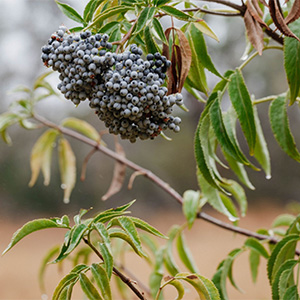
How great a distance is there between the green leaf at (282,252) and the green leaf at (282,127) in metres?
0.10

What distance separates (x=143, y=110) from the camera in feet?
1.32

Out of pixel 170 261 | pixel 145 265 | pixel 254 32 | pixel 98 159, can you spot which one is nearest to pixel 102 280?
pixel 254 32

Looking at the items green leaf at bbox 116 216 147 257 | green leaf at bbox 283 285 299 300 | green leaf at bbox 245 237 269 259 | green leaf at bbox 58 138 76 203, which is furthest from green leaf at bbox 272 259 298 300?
green leaf at bbox 58 138 76 203

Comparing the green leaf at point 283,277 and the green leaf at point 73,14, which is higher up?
the green leaf at point 73,14

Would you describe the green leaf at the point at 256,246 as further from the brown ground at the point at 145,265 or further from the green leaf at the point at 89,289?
the brown ground at the point at 145,265

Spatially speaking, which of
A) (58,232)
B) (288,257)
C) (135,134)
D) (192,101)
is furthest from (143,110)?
(58,232)

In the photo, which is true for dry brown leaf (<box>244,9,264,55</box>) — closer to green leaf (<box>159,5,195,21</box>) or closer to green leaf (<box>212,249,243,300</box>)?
green leaf (<box>159,5,195,21</box>)

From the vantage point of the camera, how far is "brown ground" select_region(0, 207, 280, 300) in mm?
2578

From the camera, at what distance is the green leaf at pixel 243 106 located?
1.70 ft

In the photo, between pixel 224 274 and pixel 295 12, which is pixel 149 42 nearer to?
pixel 295 12

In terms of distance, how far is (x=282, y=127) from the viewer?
0.58 metres

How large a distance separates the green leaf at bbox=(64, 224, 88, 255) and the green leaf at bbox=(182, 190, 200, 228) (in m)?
0.43

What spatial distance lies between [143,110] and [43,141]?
2.19 ft

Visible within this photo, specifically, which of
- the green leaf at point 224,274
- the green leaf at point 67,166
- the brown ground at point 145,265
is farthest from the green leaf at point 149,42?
the brown ground at point 145,265
